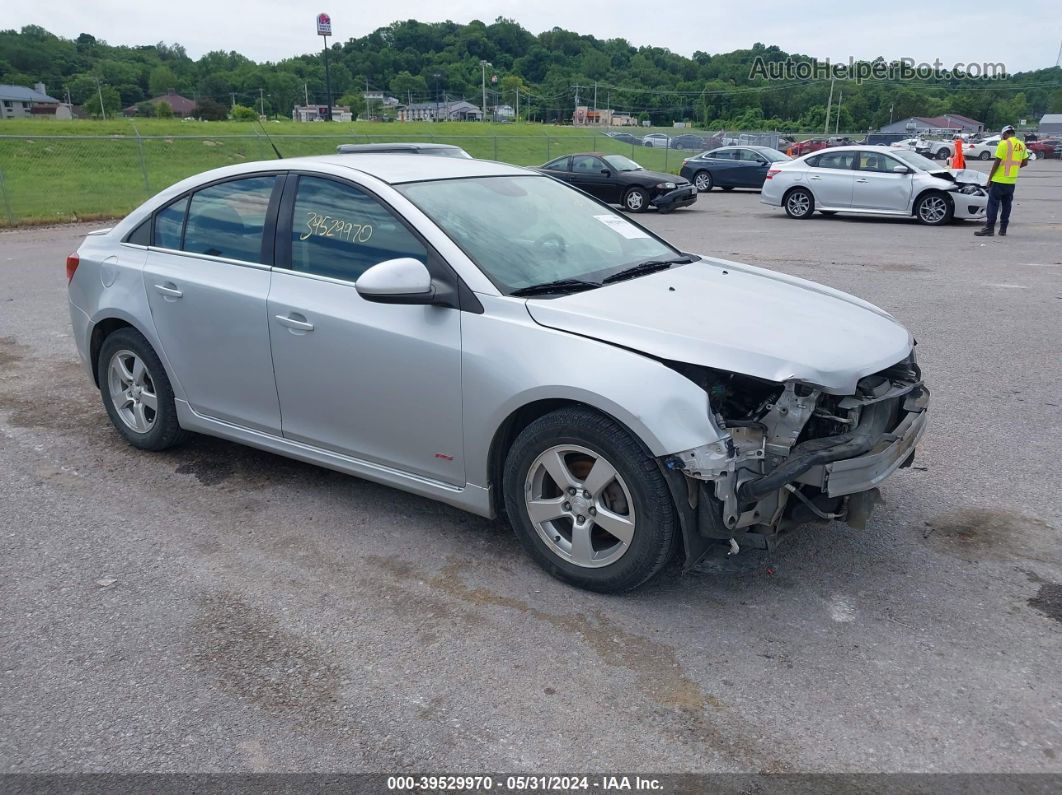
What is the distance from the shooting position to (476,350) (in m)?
3.62

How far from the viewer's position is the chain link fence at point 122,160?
19562 mm

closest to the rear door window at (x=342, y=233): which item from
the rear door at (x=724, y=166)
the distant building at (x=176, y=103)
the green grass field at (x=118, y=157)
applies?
the green grass field at (x=118, y=157)

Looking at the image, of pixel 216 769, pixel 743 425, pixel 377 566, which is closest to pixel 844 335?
pixel 743 425

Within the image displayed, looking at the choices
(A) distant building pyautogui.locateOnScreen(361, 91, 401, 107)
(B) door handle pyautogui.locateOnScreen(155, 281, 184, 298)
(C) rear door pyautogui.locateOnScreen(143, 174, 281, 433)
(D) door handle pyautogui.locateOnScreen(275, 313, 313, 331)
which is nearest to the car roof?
(C) rear door pyautogui.locateOnScreen(143, 174, 281, 433)

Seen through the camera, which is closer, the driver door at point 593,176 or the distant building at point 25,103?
the driver door at point 593,176

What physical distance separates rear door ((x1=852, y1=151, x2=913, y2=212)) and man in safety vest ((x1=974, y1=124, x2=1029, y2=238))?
241 cm

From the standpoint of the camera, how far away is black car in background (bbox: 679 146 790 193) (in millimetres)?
26281

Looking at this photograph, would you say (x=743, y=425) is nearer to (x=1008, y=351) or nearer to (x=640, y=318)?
(x=640, y=318)

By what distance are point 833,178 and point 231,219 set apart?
16467mm

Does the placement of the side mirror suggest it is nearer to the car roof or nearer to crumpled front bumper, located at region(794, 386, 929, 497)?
crumpled front bumper, located at region(794, 386, 929, 497)

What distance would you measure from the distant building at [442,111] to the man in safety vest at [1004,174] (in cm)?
9354

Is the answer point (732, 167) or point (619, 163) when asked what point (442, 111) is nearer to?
point (732, 167)

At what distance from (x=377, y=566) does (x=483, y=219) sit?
1.68m

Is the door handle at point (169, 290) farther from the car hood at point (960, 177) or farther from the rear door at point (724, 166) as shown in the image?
the rear door at point (724, 166)
